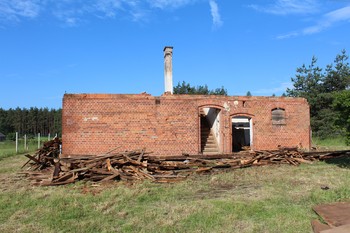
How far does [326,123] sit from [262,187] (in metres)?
27.2

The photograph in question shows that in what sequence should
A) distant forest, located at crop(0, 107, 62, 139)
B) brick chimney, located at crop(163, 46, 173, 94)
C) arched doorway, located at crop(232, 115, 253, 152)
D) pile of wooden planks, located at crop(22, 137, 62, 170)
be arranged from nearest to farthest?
pile of wooden planks, located at crop(22, 137, 62, 170), brick chimney, located at crop(163, 46, 173, 94), arched doorway, located at crop(232, 115, 253, 152), distant forest, located at crop(0, 107, 62, 139)

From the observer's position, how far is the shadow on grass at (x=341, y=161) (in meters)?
13.7

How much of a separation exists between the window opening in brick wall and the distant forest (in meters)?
87.8

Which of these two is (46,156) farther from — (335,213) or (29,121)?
(29,121)

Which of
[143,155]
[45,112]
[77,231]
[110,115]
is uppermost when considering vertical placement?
[45,112]

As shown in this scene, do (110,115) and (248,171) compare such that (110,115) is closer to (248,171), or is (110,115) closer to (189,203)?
(248,171)

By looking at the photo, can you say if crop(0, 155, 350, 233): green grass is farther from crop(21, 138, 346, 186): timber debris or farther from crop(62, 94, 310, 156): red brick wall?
crop(62, 94, 310, 156): red brick wall

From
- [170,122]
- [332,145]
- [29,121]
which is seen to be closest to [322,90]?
[332,145]

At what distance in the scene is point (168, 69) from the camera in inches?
851

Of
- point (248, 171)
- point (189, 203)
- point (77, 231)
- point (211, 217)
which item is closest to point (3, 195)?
point (77, 231)

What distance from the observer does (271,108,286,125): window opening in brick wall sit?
1897 cm

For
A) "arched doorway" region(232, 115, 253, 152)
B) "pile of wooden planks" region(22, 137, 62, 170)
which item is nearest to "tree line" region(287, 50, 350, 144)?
"arched doorway" region(232, 115, 253, 152)

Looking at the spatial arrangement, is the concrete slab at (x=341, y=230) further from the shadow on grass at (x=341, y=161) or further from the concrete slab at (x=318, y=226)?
the shadow on grass at (x=341, y=161)

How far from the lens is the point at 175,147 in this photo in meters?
17.1
